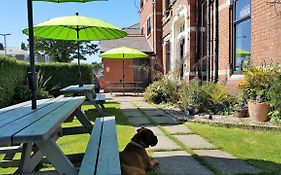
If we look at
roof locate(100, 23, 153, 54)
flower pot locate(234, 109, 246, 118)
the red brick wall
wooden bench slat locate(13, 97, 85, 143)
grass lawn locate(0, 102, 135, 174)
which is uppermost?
roof locate(100, 23, 153, 54)

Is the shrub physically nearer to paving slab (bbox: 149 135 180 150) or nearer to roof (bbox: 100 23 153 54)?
paving slab (bbox: 149 135 180 150)

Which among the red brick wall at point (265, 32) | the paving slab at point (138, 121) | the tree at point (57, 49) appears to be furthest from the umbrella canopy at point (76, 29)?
the tree at point (57, 49)

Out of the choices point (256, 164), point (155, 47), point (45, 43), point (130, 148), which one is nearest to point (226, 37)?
point (256, 164)

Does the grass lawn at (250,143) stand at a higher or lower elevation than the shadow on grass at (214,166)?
Answer: higher

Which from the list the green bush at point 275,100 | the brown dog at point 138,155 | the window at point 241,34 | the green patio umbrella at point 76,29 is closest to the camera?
the brown dog at point 138,155

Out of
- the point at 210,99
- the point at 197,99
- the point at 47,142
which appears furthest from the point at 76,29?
the point at 47,142

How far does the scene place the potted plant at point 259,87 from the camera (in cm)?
704

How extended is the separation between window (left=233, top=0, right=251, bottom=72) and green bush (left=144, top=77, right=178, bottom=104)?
2577 mm

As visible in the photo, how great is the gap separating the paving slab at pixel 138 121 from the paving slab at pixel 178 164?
9.40 ft

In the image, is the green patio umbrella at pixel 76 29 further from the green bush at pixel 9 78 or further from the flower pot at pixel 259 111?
the flower pot at pixel 259 111

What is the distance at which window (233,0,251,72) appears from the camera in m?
9.13

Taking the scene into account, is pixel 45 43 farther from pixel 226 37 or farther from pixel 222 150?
pixel 222 150

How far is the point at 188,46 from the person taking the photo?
1362 cm

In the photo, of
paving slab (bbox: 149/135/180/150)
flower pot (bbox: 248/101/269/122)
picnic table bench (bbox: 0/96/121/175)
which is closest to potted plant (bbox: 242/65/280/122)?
flower pot (bbox: 248/101/269/122)
